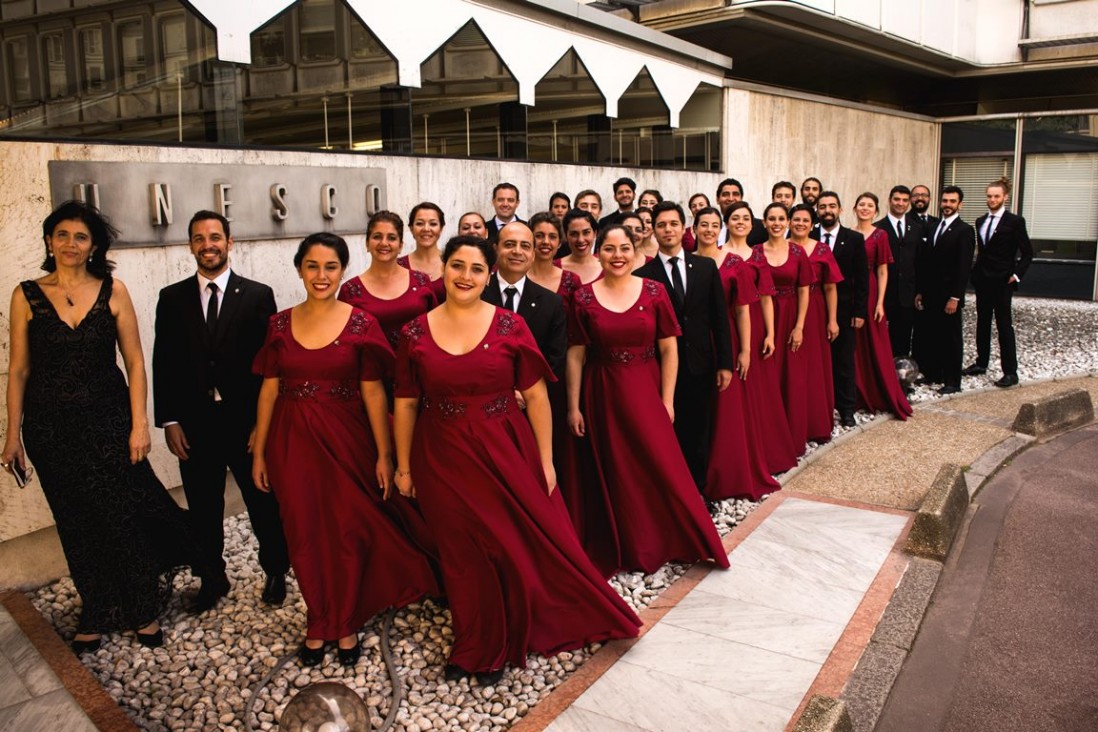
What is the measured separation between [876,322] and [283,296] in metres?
5.41

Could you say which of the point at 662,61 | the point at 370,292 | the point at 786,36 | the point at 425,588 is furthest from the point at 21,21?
the point at 786,36

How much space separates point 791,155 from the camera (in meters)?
14.1

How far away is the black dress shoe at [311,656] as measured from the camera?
4199 mm

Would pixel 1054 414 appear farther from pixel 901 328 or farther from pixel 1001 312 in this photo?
pixel 901 328

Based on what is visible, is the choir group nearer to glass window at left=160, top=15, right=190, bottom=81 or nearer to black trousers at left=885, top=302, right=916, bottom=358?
glass window at left=160, top=15, right=190, bottom=81

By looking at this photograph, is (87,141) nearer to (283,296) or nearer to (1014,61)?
(283,296)

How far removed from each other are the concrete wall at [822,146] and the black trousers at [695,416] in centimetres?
758

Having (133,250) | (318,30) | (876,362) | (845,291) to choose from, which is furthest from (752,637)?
(318,30)

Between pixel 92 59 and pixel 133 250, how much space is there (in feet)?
4.08

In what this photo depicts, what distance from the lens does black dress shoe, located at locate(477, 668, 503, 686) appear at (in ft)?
13.1

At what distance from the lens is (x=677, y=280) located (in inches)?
229

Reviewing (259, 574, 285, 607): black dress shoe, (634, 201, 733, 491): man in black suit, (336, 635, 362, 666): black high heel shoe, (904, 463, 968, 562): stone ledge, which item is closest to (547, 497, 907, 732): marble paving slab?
(904, 463, 968, 562): stone ledge

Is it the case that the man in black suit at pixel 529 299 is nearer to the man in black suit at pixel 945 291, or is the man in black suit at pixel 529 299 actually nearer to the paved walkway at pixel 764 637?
the paved walkway at pixel 764 637

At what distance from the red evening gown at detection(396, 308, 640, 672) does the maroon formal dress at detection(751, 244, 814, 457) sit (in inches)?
146
